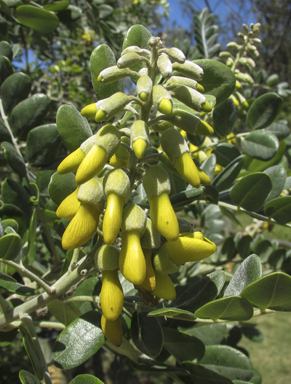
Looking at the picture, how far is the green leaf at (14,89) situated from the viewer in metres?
1.16

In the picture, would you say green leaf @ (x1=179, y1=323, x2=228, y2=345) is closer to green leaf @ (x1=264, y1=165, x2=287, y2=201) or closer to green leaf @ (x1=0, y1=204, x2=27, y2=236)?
green leaf @ (x1=264, y1=165, x2=287, y2=201)

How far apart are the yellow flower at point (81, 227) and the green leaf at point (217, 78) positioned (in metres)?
0.45

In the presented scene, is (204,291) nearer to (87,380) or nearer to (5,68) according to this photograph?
(87,380)

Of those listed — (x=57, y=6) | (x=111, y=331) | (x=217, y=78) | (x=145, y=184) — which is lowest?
(x=111, y=331)

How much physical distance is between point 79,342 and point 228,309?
40cm

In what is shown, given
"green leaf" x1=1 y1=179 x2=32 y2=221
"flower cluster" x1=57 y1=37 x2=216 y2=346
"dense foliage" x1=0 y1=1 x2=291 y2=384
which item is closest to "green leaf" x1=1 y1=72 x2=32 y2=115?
"dense foliage" x1=0 y1=1 x2=291 y2=384

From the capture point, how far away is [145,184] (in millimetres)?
714

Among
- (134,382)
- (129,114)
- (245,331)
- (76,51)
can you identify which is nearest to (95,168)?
(129,114)

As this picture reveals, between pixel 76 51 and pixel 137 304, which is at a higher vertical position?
pixel 76 51

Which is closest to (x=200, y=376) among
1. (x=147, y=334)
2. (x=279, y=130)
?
(x=147, y=334)

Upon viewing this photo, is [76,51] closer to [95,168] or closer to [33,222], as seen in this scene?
[33,222]

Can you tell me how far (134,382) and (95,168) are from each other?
3.54 m

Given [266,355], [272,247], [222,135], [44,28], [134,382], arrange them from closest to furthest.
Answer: [222,135] < [44,28] < [272,247] < [134,382] < [266,355]

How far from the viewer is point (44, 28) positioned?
4.52 feet
